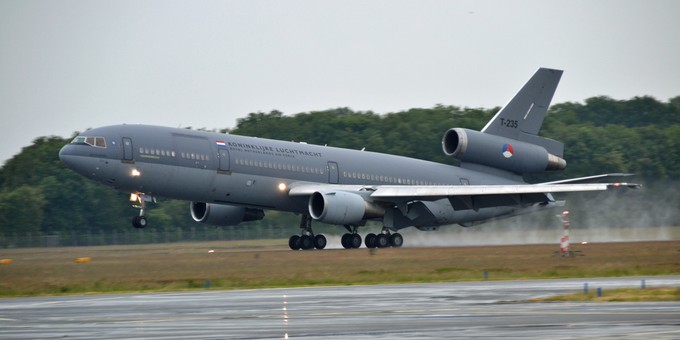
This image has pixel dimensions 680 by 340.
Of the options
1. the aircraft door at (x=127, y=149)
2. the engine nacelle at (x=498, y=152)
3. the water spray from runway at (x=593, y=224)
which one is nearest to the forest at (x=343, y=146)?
the water spray from runway at (x=593, y=224)

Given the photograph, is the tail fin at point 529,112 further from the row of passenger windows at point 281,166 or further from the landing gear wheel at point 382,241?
the row of passenger windows at point 281,166

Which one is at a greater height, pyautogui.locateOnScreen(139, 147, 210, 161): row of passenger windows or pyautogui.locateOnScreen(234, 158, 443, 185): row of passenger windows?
pyautogui.locateOnScreen(139, 147, 210, 161): row of passenger windows

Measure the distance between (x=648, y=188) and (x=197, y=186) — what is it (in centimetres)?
2574

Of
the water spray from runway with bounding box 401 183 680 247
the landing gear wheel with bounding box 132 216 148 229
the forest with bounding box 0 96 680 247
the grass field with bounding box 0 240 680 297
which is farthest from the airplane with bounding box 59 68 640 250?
the forest with bounding box 0 96 680 247

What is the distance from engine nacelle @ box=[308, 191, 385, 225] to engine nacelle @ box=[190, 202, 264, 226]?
3.98 meters

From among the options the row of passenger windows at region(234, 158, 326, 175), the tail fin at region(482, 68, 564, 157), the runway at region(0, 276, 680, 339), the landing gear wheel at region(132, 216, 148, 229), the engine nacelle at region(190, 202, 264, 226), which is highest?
the tail fin at region(482, 68, 564, 157)

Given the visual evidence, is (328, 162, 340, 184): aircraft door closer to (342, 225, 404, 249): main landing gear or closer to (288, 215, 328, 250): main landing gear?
(342, 225, 404, 249): main landing gear

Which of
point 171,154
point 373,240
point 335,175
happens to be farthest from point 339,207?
point 171,154

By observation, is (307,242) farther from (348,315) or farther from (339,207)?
(348,315)

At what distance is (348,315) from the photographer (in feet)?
66.5

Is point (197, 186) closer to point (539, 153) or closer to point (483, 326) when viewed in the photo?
point (539, 153)

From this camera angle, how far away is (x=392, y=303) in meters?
22.6

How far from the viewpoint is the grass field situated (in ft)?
101

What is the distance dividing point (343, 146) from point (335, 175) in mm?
34057
